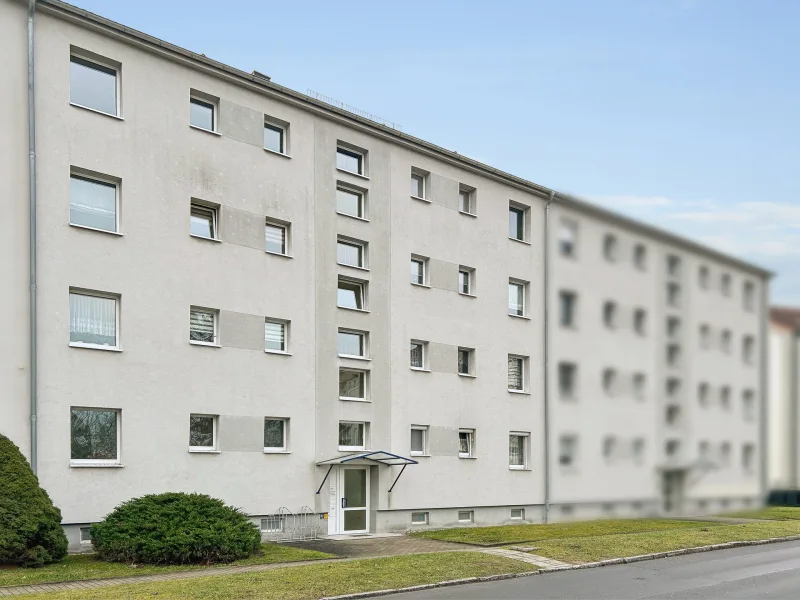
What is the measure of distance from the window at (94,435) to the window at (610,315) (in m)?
16.5

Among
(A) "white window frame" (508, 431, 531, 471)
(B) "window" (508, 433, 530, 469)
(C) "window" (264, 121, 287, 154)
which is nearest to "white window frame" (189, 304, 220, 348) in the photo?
(C) "window" (264, 121, 287, 154)

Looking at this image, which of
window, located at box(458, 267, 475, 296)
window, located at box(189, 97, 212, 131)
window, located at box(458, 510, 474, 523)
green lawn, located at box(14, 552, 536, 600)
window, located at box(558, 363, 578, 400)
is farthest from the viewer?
window, located at box(458, 267, 475, 296)

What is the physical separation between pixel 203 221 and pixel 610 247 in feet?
61.2

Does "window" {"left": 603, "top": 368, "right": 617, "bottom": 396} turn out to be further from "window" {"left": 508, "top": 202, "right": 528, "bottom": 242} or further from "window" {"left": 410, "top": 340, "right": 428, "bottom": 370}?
"window" {"left": 508, "top": 202, "right": 528, "bottom": 242}

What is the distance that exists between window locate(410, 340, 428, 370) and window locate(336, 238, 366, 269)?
133 inches

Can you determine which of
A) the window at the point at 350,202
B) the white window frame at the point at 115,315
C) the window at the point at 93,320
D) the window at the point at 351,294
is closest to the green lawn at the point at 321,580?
the white window frame at the point at 115,315

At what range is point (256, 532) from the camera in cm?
1977

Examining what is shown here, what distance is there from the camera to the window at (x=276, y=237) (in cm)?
2588

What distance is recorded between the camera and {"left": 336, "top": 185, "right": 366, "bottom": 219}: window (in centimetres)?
2797

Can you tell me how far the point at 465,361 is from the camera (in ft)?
103

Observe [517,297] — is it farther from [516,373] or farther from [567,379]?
[567,379]

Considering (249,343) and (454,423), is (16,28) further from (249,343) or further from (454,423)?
(454,423)

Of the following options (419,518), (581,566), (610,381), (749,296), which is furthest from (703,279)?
(419,518)

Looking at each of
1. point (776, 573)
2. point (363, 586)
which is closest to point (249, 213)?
point (363, 586)
